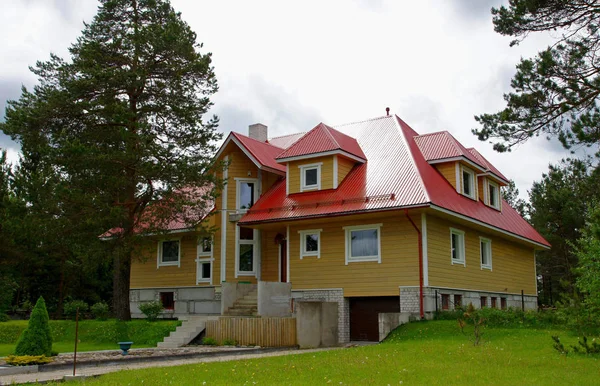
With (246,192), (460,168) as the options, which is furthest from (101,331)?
(460,168)

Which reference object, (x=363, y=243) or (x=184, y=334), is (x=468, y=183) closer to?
(x=363, y=243)

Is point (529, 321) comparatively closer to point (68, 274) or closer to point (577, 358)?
point (577, 358)

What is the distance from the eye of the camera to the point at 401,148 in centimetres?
2567

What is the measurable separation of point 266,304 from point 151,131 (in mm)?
9499

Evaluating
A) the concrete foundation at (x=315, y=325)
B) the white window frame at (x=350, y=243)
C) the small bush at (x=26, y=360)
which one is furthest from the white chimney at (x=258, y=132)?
the small bush at (x=26, y=360)

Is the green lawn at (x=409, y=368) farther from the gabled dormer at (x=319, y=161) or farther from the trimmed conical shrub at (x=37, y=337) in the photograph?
the gabled dormer at (x=319, y=161)

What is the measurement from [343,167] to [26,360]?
47.5 feet

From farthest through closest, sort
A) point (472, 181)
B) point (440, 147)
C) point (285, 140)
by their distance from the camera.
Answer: point (285, 140) → point (472, 181) → point (440, 147)

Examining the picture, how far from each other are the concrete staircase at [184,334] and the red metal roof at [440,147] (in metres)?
11.7

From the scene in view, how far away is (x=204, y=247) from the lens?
2778cm

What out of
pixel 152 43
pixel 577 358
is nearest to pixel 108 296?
pixel 152 43

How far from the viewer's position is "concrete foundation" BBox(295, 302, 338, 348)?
20.1 m

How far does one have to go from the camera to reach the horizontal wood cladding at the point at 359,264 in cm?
2202

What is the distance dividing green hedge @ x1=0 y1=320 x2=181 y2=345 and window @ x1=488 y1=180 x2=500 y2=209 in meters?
16.0
